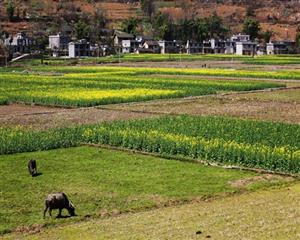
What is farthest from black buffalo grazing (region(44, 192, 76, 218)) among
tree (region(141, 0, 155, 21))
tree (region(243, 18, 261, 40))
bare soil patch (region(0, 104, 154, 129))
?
tree (region(141, 0, 155, 21))

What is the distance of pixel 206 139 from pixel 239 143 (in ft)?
4.48

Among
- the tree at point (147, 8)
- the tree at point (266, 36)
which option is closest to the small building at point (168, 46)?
the tree at point (266, 36)

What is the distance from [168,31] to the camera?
145 metres

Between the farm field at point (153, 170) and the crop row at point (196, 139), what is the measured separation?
0.04 meters

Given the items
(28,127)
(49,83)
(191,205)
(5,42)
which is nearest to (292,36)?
(5,42)

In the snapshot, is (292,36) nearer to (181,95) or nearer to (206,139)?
(181,95)

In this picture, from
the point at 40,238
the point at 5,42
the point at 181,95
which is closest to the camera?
the point at 40,238

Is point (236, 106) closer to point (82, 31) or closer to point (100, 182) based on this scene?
point (100, 182)

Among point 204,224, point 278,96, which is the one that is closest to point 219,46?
point 278,96

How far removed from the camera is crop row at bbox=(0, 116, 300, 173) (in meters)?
18.6

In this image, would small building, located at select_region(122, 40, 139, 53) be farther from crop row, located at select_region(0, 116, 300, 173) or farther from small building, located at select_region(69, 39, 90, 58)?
crop row, located at select_region(0, 116, 300, 173)

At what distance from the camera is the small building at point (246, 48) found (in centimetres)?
13562

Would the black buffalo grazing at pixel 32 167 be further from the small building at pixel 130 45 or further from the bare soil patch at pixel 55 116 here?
the small building at pixel 130 45

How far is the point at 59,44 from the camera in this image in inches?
4906
